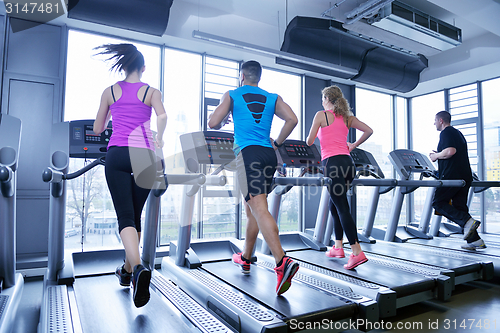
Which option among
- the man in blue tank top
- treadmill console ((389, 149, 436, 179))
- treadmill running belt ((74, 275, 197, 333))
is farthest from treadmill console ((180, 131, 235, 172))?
treadmill console ((389, 149, 436, 179))

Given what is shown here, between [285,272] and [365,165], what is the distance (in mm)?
2484

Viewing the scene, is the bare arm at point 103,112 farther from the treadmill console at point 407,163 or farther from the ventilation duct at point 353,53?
the treadmill console at point 407,163

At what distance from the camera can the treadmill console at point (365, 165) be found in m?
3.92

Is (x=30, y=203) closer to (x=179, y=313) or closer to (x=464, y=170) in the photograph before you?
(x=179, y=313)

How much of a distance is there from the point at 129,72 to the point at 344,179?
70.6 inches

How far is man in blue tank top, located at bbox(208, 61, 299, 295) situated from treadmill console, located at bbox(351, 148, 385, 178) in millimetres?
1977

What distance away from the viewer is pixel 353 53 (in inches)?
194

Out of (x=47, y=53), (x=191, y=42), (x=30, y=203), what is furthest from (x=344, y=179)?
(x=47, y=53)

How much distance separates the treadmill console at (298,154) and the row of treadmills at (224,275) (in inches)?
0.5

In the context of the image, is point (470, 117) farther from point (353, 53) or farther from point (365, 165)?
point (365, 165)

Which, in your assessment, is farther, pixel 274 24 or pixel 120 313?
pixel 274 24

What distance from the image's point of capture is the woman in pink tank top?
1.81m

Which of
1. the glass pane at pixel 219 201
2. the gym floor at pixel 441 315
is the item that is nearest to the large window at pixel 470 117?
the gym floor at pixel 441 315

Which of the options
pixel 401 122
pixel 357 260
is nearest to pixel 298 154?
pixel 357 260
